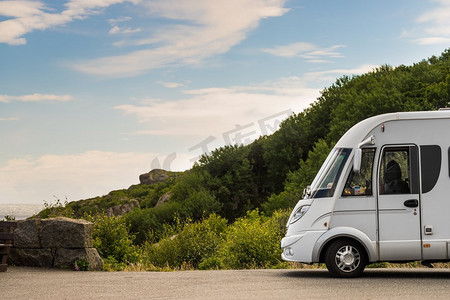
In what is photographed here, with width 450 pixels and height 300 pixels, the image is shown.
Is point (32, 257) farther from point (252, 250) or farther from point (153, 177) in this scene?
point (153, 177)

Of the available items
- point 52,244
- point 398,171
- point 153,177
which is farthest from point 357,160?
point 153,177

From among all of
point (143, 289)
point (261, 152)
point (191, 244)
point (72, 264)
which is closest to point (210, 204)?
point (261, 152)

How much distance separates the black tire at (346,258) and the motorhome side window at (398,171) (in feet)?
3.88

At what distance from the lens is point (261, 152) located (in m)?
71.6

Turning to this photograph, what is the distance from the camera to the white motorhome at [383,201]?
12523 millimetres

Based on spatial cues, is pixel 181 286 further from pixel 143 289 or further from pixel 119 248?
pixel 119 248

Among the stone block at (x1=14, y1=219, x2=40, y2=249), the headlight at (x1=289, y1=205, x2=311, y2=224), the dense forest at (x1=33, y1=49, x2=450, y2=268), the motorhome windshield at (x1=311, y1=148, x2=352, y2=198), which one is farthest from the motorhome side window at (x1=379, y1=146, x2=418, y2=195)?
the dense forest at (x1=33, y1=49, x2=450, y2=268)

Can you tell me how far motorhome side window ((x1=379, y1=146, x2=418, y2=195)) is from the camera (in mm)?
12641

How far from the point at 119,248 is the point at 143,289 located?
8.20 metres

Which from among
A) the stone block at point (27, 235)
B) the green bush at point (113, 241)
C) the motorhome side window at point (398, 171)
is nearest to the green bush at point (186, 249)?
the green bush at point (113, 241)

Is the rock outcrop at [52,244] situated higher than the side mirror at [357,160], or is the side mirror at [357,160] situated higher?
the side mirror at [357,160]

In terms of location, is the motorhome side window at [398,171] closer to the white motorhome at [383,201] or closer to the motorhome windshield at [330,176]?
the white motorhome at [383,201]

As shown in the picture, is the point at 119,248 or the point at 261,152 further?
the point at 261,152

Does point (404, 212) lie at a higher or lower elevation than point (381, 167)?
lower
